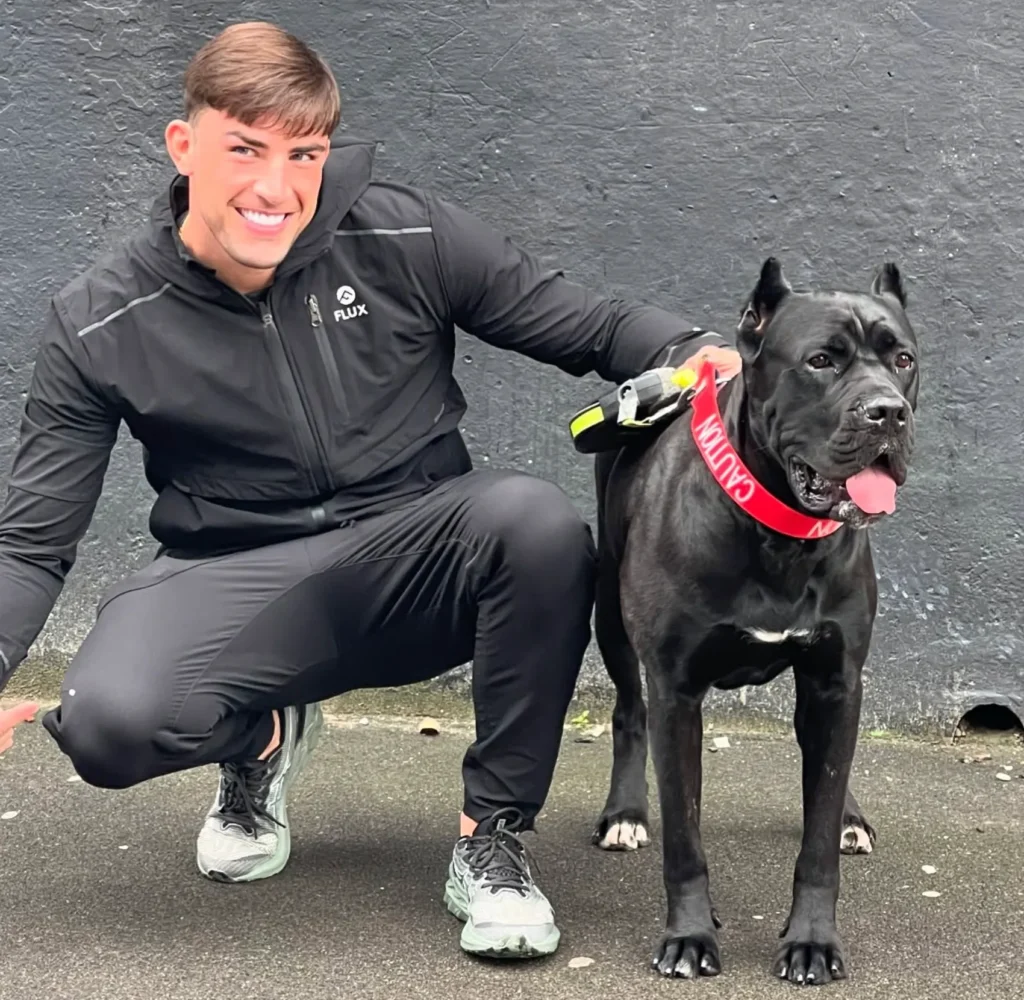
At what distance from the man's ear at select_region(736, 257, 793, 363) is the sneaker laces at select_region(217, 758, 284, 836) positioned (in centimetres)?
142

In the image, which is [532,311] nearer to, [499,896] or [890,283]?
[890,283]

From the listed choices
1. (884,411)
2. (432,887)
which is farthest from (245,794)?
(884,411)

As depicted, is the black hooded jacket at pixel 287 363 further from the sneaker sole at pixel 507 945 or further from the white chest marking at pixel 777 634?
the sneaker sole at pixel 507 945

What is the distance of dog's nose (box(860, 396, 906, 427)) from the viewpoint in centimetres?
232

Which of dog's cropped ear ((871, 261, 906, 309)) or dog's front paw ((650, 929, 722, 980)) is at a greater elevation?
dog's cropped ear ((871, 261, 906, 309))

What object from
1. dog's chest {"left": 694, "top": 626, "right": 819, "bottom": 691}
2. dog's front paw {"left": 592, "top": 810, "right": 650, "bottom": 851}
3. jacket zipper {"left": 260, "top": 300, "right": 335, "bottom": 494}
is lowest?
dog's front paw {"left": 592, "top": 810, "right": 650, "bottom": 851}

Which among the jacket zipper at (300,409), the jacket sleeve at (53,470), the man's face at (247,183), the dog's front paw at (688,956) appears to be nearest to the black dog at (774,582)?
the dog's front paw at (688,956)

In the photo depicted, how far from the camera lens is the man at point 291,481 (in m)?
2.77

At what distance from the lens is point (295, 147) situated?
281 cm

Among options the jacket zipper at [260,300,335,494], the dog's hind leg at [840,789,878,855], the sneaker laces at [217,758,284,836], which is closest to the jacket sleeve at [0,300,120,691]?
the jacket zipper at [260,300,335,494]

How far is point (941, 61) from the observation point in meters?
3.84

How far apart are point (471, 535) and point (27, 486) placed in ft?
2.86

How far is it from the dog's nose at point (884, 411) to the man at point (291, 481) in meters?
0.60

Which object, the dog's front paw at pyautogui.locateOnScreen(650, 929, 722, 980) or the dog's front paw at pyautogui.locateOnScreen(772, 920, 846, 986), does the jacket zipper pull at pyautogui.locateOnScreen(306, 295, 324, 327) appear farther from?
the dog's front paw at pyautogui.locateOnScreen(772, 920, 846, 986)
